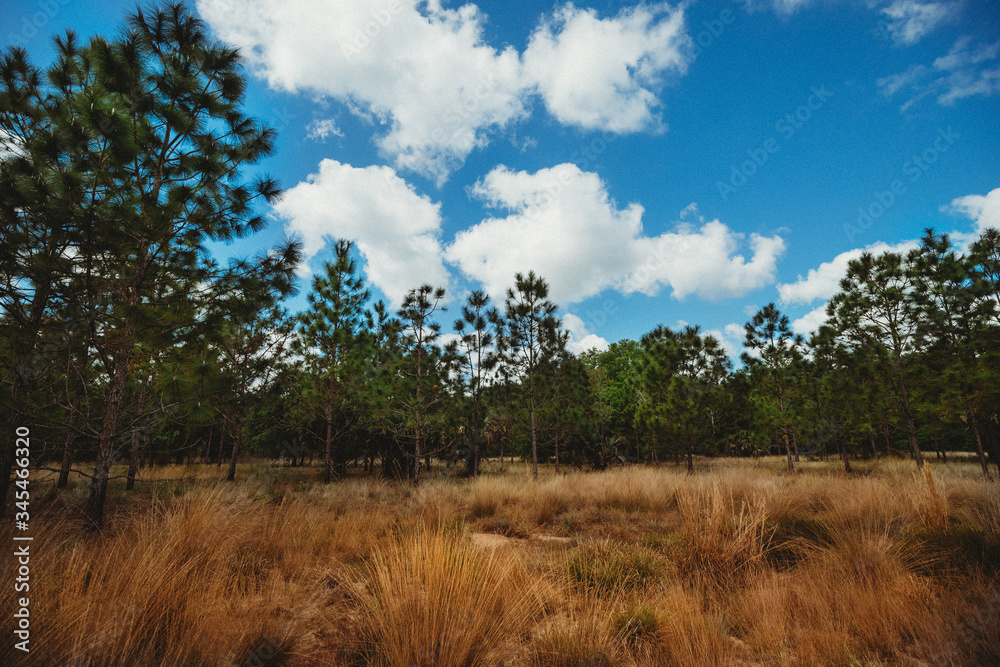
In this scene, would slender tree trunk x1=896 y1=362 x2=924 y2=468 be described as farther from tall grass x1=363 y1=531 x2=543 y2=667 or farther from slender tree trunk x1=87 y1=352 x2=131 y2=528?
slender tree trunk x1=87 y1=352 x2=131 y2=528

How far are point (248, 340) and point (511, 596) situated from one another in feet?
47.0

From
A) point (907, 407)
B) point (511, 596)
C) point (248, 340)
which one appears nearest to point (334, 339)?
point (248, 340)

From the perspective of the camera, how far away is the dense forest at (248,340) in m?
4.38

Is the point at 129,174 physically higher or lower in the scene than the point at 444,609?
higher

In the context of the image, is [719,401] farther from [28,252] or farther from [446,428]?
[28,252]

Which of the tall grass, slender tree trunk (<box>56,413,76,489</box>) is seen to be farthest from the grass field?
slender tree trunk (<box>56,413,76,489</box>)

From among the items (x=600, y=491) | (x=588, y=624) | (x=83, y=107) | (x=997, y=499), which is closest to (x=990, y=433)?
(x=997, y=499)

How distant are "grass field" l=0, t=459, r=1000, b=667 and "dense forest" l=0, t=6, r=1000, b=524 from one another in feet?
7.15

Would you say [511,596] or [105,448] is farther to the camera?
[105,448]

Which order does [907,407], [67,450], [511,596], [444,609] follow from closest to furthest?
[444,609]
[511,596]
[67,450]
[907,407]

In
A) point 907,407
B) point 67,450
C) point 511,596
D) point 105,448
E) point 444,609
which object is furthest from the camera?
point 907,407

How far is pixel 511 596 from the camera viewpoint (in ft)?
9.86

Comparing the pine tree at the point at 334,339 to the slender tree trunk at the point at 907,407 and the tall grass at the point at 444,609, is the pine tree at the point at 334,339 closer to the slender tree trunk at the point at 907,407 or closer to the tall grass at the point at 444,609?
the tall grass at the point at 444,609

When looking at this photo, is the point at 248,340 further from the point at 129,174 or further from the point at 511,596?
the point at 511,596
